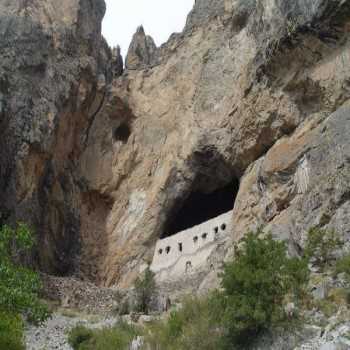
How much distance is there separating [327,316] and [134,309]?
10.1 meters

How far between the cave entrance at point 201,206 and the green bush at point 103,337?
1376 centimetres

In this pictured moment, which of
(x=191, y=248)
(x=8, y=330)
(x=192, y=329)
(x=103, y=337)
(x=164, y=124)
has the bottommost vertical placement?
(x=192, y=329)

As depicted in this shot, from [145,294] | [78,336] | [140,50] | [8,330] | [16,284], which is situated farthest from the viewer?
[140,50]

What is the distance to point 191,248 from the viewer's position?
2995 cm

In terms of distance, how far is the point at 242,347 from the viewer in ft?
51.5

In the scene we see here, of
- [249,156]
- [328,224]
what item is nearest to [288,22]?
[249,156]

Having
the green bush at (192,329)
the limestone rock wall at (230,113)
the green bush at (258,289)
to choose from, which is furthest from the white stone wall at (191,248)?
the green bush at (258,289)

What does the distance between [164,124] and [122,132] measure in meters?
2.98

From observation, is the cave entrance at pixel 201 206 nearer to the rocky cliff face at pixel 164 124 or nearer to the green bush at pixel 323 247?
the rocky cliff face at pixel 164 124

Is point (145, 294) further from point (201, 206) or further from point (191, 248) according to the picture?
point (201, 206)

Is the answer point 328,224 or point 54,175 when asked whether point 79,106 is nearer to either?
point 54,175

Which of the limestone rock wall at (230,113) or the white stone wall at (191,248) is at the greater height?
the limestone rock wall at (230,113)

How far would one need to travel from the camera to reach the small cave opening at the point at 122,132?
121 feet

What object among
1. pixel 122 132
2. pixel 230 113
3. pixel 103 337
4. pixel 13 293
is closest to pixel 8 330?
pixel 13 293
